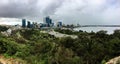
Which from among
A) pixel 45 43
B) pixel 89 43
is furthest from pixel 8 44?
pixel 89 43

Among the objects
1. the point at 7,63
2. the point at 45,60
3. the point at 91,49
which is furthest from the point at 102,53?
the point at 7,63

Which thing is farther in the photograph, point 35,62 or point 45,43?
point 45,43

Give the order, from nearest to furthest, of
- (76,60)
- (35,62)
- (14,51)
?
(76,60), (35,62), (14,51)

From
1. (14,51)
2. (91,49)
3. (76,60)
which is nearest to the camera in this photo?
(76,60)

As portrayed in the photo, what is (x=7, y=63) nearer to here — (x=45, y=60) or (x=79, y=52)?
(x=45, y=60)

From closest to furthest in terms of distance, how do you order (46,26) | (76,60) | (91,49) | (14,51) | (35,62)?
(76,60) < (35,62) < (91,49) < (14,51) < (46,26)

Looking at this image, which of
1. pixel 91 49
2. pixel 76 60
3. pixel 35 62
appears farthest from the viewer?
pixel 91 49

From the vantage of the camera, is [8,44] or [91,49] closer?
[91,49]

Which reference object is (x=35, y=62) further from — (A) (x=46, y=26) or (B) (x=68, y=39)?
(A) (x=46, y=26)
